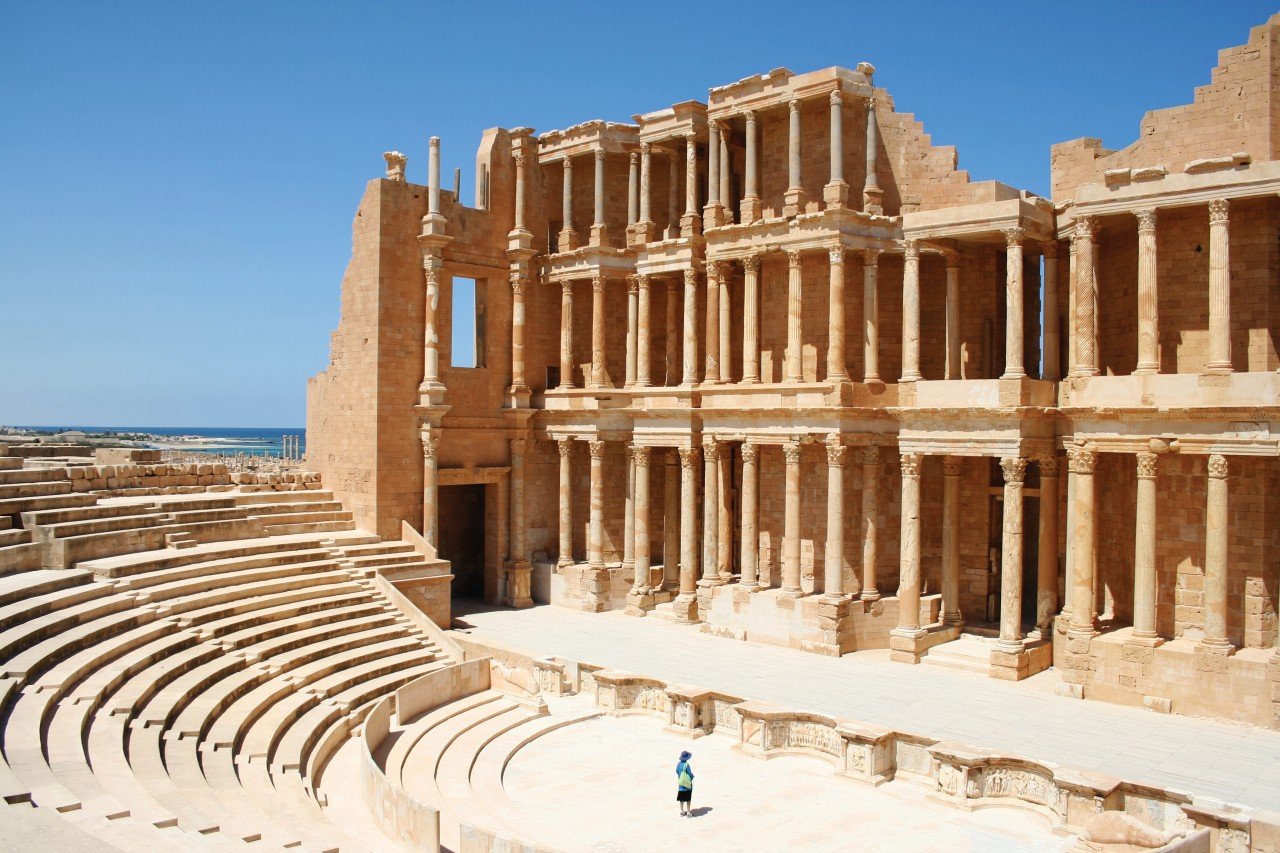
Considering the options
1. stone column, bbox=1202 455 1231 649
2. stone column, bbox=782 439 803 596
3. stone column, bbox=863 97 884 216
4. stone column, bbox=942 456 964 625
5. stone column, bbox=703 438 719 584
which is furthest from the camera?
stone column, bbox=703 438 719 584

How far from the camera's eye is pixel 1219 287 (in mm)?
20172

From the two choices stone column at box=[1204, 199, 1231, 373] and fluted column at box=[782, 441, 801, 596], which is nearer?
stone column at box=[1204, 199, 1231, 373]

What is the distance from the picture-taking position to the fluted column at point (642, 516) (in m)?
29.4

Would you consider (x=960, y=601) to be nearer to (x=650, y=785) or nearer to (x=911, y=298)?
(x=911, y=298)

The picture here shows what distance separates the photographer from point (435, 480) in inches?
1152

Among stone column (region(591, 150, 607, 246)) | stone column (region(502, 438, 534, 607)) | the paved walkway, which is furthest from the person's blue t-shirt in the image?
stone column (region(591, 150, 607, 246))

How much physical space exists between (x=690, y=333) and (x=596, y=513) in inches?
238

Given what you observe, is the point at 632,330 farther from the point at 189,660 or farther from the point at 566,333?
the point at 189,660

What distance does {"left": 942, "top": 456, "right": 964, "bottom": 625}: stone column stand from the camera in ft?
82.4

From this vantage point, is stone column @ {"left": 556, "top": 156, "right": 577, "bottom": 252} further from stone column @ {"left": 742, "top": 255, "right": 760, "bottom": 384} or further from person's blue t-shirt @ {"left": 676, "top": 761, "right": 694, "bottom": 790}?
person's blue t-shirt @ {"left": 676, "top": 761, "right": 694, "bottom": 790}

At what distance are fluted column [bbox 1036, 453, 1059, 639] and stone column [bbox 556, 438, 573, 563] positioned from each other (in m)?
13.5

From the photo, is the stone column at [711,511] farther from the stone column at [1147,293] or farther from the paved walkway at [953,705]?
the stone column at [1147,293]

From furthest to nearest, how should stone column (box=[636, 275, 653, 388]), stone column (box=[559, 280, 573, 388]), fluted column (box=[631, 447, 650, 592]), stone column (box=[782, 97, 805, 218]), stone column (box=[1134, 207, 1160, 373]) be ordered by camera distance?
stone column (box=[559, 280, 573, 388]) → stone column (box=[636, 275, 653, 388]) → fluted column (box=[631, 447, 650, 592]) → stone column (box=[782, 97, 805, 218]) → stone column (box=[1134, 207, 1160, 373])

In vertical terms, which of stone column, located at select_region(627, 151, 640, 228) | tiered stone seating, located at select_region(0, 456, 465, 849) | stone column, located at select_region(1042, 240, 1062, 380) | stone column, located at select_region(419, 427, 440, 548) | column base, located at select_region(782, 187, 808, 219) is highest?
stone column, located at select_region(627, 151, 640, 228)
